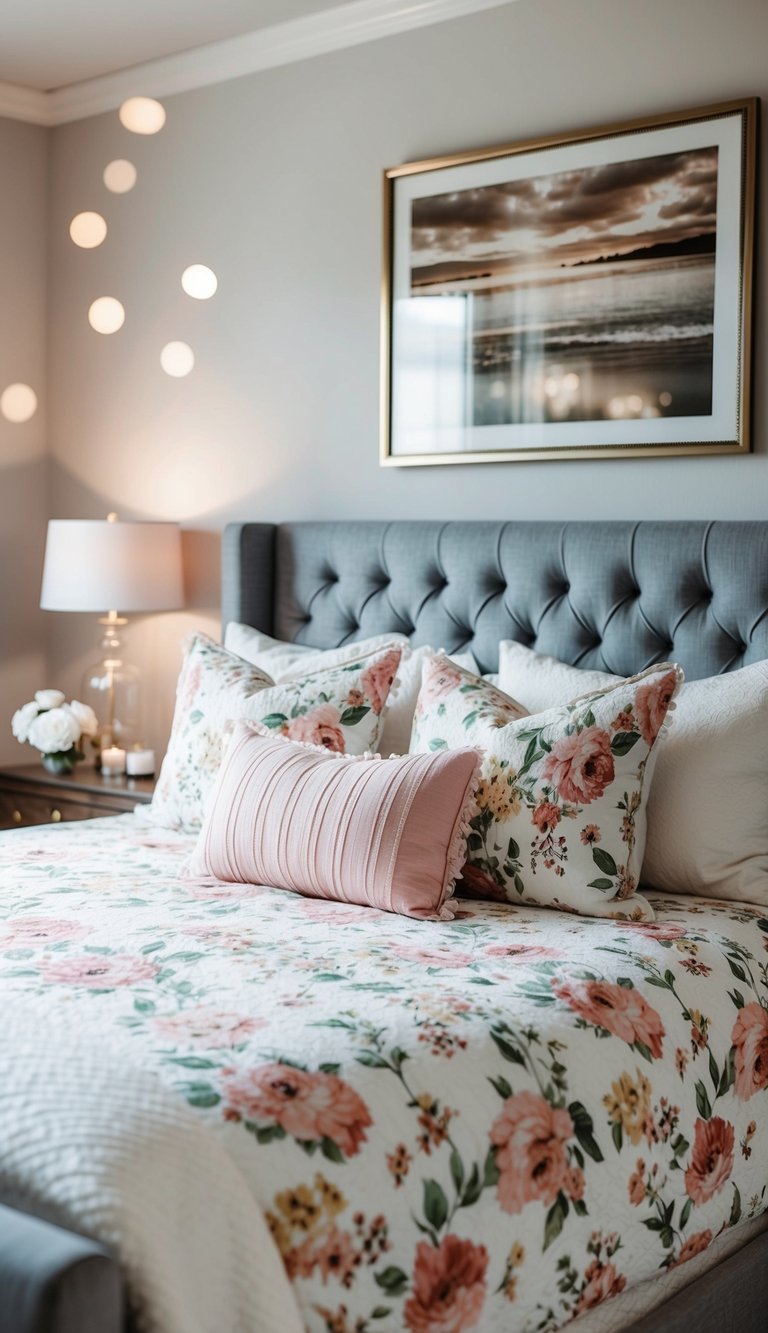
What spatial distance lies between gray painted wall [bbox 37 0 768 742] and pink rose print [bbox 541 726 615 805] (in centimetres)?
79

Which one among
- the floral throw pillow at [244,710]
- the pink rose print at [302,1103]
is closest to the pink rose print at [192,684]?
the floral throw pillow at [244,710]

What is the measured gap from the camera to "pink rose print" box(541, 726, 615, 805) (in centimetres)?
239

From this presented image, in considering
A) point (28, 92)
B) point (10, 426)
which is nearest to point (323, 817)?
point (10, 426)

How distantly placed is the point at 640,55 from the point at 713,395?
2.52ft

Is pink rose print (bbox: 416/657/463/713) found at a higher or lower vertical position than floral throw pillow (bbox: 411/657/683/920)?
higher

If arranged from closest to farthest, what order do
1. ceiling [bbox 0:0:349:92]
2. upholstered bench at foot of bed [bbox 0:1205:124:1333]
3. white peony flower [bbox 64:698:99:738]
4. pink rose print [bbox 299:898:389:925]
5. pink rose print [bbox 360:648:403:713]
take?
upholstered bench at foot of bed [bbox 0:1205:124:1333] → pink rose print [bbox 299:898:389:925] → pink rose print [bbox 360:648:403:713] → ceiling [bbox 0:0:349:92] → white peony flower [bbox 64:698:99:738]

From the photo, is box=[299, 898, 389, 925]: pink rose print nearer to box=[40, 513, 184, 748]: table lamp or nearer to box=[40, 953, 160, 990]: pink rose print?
box=[40, 953, 160, 990]: pink rose print

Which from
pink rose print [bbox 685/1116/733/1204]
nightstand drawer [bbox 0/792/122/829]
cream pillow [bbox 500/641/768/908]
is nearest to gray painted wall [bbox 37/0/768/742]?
nightstand drawer [bbox 0/792/122/829]

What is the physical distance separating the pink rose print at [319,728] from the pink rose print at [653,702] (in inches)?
25.1

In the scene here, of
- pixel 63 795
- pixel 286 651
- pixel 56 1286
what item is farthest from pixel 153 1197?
pixel 63 795

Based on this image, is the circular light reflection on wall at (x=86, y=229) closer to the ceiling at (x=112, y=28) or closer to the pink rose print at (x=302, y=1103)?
the ceiling at (x=112, y=28)

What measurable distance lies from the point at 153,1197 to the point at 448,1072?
43 cm

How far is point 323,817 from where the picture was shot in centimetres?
242

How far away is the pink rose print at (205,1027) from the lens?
166 cm
